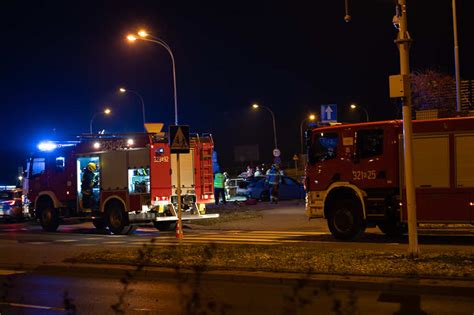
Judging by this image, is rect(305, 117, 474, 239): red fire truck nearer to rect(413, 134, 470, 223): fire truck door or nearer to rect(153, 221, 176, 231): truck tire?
rect(413, 134, 470, 223): fire truck door

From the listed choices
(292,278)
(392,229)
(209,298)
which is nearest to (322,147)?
(392,229)

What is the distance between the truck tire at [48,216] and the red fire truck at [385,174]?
10.4m

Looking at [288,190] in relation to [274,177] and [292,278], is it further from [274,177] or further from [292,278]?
[292,278]

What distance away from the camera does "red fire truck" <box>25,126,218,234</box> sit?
20.2 m

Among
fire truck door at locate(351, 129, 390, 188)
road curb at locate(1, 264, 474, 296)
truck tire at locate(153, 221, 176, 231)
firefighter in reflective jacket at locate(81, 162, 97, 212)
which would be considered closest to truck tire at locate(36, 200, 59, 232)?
firefighter in reflective jacket at locate(81, 162, 97, 212)

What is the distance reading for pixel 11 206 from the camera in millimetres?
28141

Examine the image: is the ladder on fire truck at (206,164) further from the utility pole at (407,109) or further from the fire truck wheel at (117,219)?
the utility pole at (407,109)

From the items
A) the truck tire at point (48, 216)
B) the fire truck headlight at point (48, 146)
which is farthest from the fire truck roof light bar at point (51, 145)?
the truck tire at point (48, 216)

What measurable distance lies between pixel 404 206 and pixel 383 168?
1.09m

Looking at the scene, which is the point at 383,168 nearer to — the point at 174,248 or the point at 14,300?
the point at 174,248

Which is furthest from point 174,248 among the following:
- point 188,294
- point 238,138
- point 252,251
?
point 238,138

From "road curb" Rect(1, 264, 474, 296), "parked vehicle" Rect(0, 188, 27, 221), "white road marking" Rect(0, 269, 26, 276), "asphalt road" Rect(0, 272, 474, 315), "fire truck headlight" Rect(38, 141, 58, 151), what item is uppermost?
"fire truck headlight" Rect(38, 141, 58, 151)

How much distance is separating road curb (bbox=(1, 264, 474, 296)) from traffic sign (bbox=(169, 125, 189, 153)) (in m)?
4.36

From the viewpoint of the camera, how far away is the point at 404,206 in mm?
14992
